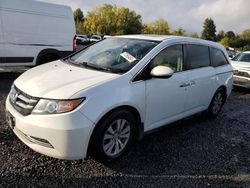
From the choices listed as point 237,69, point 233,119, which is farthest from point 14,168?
point 237,69

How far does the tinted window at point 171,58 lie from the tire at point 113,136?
0.91 metres

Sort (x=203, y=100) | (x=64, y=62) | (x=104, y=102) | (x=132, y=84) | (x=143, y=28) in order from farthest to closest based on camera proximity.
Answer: (x=143, y=28)
(x=203, y=100)
(x=64, y=62)
(x=132, y=84)
(x=104, y=102)

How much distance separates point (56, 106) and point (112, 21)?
64.3 meters

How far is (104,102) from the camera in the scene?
326 centimetres

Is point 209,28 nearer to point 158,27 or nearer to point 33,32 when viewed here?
point 158,27

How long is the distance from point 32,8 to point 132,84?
18.8 ft

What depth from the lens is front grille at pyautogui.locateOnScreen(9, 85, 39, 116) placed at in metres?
3.20

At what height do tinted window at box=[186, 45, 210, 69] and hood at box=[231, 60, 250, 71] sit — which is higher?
tinted window at box=[186, 45, 210, 69]

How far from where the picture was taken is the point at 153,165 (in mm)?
3711

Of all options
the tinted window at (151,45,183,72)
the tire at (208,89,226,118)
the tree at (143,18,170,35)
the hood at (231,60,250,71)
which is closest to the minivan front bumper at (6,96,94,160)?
the tinted window at (151,45,183,72)

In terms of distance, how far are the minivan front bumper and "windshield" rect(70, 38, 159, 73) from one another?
984 mm

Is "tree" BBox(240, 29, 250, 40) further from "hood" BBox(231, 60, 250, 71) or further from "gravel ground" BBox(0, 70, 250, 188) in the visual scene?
"gravel ground" BBox(0, 70, 250, 188)

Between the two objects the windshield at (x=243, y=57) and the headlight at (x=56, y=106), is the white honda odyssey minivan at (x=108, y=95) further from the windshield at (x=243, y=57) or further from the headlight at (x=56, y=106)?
the windshield at (x=243, y=57)

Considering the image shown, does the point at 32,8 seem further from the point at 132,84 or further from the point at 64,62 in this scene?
A: the point at 132,84
